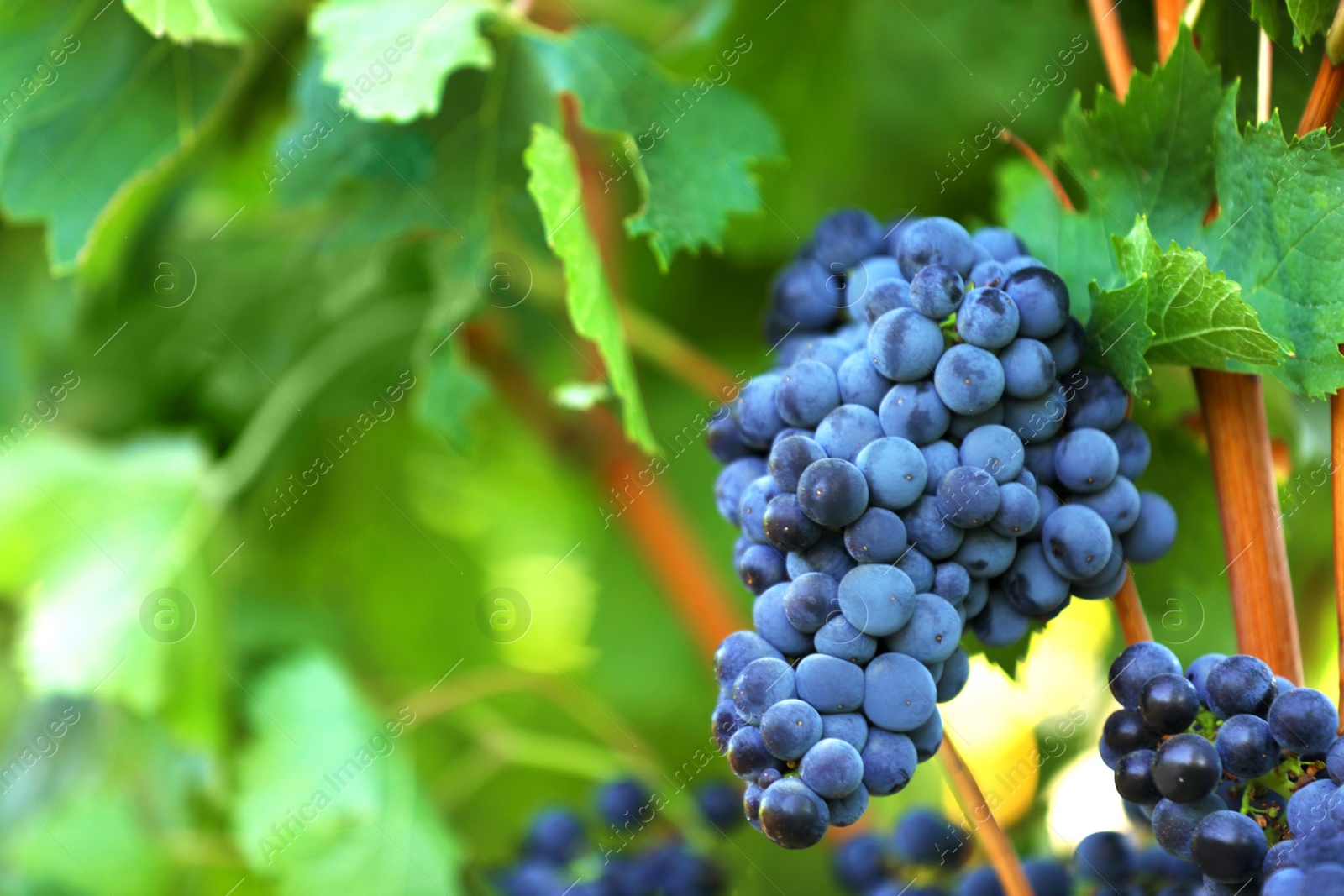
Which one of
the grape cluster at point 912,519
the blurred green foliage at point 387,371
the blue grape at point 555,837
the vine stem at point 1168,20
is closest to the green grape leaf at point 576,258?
the blurred green foliage at point 387,371

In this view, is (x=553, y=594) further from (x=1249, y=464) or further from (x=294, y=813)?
(x=1249, y=464)

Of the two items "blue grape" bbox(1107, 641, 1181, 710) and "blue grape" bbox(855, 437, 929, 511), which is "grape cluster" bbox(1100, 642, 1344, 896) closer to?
"blue grape" bbox(1107, 641, 1181, 710)

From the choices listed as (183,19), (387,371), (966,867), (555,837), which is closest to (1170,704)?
(966,867)

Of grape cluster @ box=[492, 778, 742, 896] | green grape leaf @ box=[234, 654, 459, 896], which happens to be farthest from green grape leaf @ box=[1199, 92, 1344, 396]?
green grape leaf @ box=[234, 654, 459, 896]

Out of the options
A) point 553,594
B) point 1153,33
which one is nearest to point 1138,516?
point 1153,33

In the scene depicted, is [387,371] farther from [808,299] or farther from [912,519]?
[912,519]

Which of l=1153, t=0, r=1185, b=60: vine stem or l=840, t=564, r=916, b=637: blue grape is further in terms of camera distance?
l=1153, t=0, r=1185, b=60: vine stem
